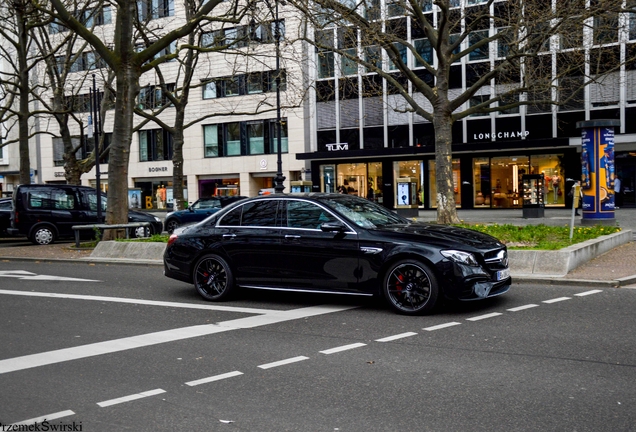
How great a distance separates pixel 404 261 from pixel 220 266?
2.89 metres

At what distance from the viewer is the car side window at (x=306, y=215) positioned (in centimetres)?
953

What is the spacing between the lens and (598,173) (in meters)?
21.1

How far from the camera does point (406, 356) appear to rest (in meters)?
6.70

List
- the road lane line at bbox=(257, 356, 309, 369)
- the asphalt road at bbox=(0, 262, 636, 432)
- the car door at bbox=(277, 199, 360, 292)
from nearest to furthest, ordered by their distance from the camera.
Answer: the asphalt road at bbox=(0, 262, 636, 432) → the road lane line at bbox=(257, 356, 309, 369) → the car door at bbox=(277, 199, 360, 292)

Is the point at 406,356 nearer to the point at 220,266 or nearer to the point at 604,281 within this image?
the point at 220,266

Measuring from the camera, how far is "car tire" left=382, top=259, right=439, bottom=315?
28.2 feet

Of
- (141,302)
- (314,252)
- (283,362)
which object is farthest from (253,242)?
(283,362)

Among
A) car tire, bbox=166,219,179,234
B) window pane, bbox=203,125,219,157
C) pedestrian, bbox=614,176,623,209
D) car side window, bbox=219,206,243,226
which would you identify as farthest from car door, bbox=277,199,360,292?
window pane, bbox=203,125,219,157

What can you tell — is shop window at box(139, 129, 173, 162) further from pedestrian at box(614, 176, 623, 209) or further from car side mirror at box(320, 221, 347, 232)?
car side mirror at box(320, 221, 347, 232)

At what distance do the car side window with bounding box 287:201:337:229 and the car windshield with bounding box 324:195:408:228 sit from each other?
0.18 meters

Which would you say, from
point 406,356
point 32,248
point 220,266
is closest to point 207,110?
point 32,248

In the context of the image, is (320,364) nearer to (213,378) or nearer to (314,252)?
(213,378)

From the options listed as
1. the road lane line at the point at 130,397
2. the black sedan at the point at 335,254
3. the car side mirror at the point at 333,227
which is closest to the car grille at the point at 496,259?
the black sedan at the point at 335,254

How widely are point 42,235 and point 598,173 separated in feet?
57.6
